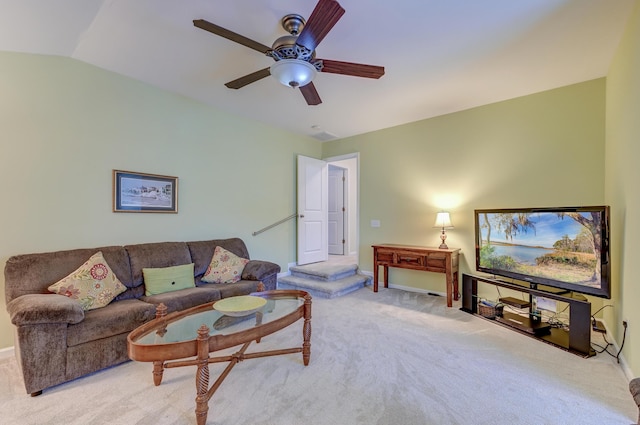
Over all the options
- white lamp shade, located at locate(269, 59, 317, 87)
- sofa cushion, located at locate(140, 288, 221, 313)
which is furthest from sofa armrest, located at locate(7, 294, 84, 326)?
white lamp shade, located at locate(269, 59, 317, 87)

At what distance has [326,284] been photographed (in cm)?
429

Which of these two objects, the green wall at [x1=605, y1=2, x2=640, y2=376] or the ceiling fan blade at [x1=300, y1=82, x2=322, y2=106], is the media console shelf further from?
the ceiling fan blade at [x1=300, y1=82, x2=322, y2=106]

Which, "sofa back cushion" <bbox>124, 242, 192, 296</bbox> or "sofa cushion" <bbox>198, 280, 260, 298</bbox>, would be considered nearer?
"sofa back cushion" <bbox>124, 242, 192, 296</bbox>

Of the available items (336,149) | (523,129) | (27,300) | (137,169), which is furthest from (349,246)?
(27,300)

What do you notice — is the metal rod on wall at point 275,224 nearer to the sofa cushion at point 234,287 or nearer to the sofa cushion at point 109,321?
the sofa cushion at point 234,287

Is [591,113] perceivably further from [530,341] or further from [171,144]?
[171,144]

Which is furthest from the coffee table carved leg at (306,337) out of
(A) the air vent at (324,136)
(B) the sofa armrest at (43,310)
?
(A) the air vent at (324,136)

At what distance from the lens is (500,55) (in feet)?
8.38

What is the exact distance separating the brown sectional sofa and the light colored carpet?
5.3 inches

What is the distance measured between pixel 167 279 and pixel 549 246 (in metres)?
3.83

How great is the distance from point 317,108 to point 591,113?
3.08 meters

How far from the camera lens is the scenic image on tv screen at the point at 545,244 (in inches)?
95.5

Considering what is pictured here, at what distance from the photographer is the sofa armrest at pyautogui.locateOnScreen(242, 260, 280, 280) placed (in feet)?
11.2

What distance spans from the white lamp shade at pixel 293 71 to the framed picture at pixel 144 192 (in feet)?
6.82
